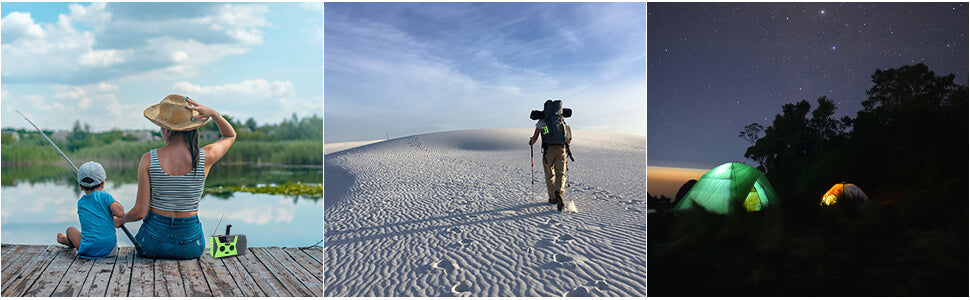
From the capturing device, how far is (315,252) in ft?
11.9

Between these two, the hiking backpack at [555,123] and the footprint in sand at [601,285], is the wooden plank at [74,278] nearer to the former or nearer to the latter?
the footprint in sand at [601,285]

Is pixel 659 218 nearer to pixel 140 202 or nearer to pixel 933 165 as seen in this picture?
pixel 933 165

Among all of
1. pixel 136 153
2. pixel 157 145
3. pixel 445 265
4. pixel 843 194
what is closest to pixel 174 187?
pixel 445 265

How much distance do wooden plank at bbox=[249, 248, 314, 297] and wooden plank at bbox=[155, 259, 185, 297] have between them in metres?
0.51

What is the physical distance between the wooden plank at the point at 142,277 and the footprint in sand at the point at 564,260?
2.80m

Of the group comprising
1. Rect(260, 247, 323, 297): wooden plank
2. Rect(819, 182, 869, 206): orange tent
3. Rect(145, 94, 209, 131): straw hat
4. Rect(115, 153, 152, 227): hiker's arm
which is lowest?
Rect(260, 247, 323, 297): wooden plank

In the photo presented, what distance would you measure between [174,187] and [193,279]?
0.70 meters

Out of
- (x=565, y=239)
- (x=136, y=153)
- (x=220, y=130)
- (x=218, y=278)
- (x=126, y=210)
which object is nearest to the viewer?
(x=218, y=278)

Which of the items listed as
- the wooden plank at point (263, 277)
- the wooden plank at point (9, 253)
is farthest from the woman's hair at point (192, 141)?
the wooden plank at point (9, 253)

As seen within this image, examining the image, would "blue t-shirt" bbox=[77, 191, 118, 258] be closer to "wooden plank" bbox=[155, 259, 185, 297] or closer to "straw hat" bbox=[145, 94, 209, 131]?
"wooden plank" bbox=[155, 259, 185, 297]

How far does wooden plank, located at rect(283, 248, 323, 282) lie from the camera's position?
3189 millimetres

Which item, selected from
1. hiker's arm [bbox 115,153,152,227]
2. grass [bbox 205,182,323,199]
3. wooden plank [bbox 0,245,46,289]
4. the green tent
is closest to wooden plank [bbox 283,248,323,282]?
hiker's arm [bbox 115,153,152,227]

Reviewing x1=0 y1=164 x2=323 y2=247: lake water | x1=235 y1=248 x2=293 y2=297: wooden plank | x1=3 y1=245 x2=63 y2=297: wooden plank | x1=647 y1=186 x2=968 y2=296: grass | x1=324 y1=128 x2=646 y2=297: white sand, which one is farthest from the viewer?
x1=0 y1=164 x2=323 y2=247: lake water

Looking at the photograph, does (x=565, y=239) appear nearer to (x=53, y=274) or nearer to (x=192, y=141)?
(x=192, y=141)
